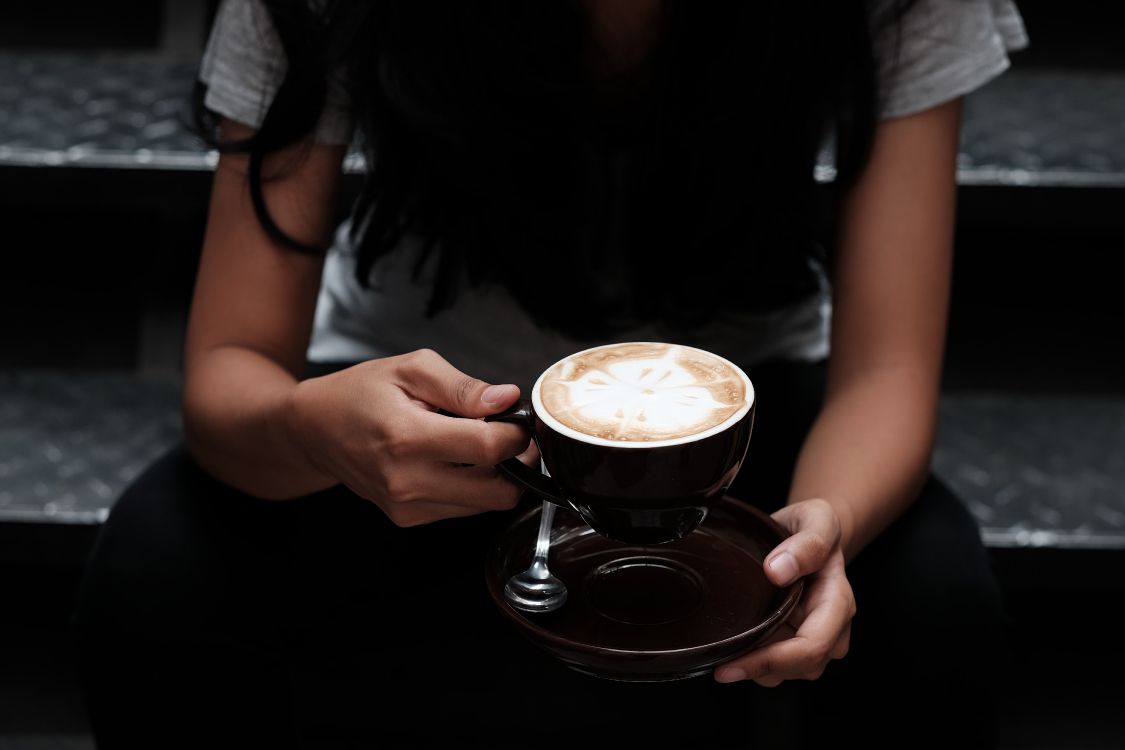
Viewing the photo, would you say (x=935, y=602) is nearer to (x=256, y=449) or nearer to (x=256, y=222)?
(x=256, y=449)

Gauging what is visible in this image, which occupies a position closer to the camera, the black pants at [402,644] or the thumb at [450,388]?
the thumb at [450,388]

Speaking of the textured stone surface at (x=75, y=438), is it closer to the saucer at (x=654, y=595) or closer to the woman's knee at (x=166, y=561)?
the woman's knee at (x=166, y=561)

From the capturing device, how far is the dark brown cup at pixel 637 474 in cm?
64

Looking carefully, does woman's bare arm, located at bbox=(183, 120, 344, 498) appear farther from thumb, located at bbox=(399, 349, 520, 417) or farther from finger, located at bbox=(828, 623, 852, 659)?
finger, located at bbox=(828, 623, 852, 659)

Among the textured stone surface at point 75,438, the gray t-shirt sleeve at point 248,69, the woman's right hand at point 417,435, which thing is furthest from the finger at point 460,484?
the textured stone surface at point 75,438

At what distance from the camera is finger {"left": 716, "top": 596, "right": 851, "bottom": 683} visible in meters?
0.70

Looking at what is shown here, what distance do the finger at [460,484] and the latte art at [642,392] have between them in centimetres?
7

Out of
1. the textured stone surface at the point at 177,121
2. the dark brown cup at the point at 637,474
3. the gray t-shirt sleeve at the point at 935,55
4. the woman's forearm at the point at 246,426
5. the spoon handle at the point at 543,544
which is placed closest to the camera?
the dark brown cup at the point at 637,474

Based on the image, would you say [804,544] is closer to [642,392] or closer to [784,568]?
[784,568]

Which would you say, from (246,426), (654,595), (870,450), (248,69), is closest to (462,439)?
(654,595)

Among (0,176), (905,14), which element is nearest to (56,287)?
(0,176)

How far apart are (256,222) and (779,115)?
0.47m

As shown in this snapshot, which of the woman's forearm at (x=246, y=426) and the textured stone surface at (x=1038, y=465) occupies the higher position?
the woman's forearm at (x=246, y=426)

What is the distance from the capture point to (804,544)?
73 cm
